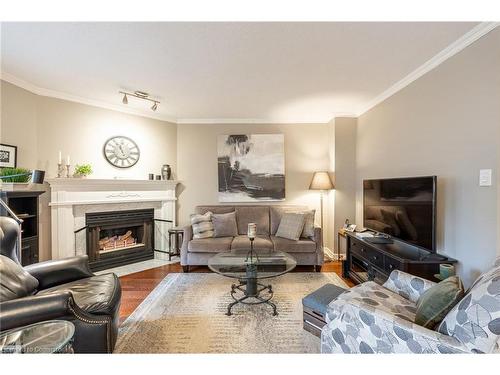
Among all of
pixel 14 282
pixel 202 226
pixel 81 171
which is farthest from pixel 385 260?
pixel 81 171

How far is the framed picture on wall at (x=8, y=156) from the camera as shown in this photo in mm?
2410

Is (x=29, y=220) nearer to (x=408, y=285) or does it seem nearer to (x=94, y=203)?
(x=94, y=203)

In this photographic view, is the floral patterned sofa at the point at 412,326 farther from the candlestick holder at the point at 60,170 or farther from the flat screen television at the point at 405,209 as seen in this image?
the candlestick holder at the point at 60,170

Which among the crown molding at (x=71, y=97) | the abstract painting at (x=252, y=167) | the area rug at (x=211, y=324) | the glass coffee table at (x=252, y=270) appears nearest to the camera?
the area rug at (x=211, y=324)

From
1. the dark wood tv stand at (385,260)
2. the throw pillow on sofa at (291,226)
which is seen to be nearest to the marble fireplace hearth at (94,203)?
the throw pillow on sofa at (291,226)

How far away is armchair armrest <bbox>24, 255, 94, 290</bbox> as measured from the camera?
1696 millimetres

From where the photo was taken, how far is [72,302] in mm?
1286

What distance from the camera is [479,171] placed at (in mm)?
1695

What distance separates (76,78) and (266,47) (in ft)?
7.55

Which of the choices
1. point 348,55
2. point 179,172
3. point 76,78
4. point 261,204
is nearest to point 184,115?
point 179,172

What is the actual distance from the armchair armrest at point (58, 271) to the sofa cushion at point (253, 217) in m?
2.21

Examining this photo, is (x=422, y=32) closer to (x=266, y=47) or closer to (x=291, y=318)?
(x=266, y=47)

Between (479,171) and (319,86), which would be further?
(319,86)
